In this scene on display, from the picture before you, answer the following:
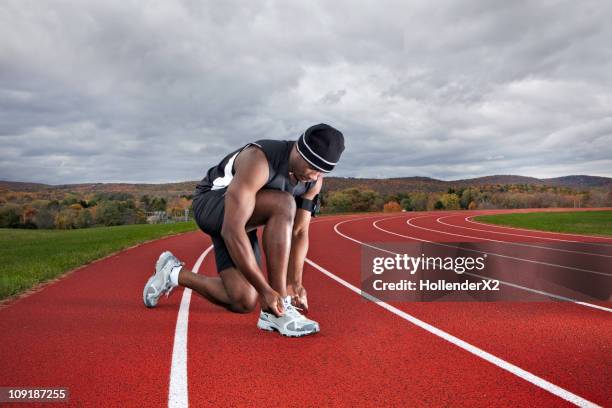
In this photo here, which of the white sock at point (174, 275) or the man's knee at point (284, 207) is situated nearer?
the man's knee at point (284, 207)

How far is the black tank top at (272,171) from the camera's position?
3832 millimetres

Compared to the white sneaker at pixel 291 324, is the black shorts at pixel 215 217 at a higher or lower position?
higher

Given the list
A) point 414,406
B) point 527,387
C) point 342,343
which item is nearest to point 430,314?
point 342,343

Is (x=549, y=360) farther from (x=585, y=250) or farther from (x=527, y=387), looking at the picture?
(x=585, y=250)

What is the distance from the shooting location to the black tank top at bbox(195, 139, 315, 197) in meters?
3.83

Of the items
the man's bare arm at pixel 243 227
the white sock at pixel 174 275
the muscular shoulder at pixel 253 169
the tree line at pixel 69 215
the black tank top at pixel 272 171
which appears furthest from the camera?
the tree line at pixel 69 215

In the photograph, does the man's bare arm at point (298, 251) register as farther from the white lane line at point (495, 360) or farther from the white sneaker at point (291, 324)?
the white lane line at point (495, 360)

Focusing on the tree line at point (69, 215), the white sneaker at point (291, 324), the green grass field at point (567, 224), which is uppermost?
the white sneaker at point (291, 324)

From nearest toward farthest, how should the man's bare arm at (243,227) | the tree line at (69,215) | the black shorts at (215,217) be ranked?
1. the man's bare arm at (243,227)
2. the black shorts at (215,217)
3. the tree line at (69,215)

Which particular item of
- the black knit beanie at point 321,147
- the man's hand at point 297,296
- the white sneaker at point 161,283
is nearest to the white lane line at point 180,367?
the white sneaker at point 161,283

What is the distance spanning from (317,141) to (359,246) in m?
9.72

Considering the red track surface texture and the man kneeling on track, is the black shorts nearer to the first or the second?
the man kneeling on track

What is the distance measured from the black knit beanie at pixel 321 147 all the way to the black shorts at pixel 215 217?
1122 mm

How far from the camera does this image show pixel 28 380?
3080mm
